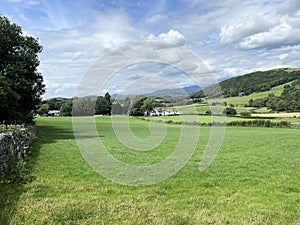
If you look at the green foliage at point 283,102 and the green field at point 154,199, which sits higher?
the green foliage at point 283,102

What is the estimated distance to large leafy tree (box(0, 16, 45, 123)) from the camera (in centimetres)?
3345

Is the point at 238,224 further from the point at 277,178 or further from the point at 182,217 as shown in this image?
the point at 277,178

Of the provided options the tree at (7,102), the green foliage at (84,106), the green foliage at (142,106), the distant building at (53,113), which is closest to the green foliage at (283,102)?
the green foliage at (142,106)

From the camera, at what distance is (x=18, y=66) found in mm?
35062

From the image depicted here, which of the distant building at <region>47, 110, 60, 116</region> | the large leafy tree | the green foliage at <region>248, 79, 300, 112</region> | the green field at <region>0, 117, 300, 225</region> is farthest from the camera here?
the distant building at <region>47, 110, 60, 116</region>

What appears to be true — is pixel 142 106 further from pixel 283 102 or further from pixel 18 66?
pixel 283 102

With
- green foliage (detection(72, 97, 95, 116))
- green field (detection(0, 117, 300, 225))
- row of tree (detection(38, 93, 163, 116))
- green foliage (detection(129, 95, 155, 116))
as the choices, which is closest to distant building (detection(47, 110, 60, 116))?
row of tree (detection(38, 93, 163, 116))

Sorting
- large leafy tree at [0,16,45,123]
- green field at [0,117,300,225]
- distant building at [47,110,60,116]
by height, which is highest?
large leafy tree at [0,16,45,123]

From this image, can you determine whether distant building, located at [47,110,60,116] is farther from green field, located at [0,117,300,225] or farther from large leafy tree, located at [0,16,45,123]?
green field, located at [0,117,300,225]

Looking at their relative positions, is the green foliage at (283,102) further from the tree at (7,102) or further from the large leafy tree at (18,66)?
the tree at (7,102)

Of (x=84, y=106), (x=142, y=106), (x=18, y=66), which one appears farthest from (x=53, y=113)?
(x=18, y=66)

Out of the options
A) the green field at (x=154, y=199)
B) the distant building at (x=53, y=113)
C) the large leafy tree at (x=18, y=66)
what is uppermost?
the large leafy tree at (x=18, y=66)

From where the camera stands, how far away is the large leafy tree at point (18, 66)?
3345cm

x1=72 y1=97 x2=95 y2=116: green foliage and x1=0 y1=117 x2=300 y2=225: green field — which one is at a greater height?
x1=72 y1=97 x2=95 y2=116: green foliage
